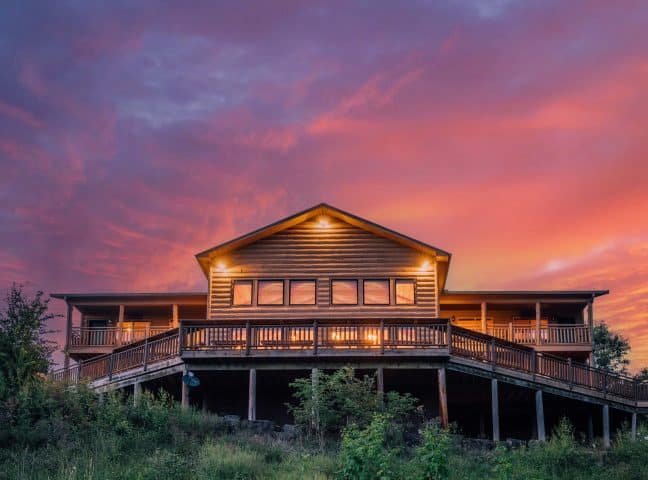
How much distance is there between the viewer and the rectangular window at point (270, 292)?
101 feet

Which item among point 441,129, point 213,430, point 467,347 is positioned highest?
point 441,129

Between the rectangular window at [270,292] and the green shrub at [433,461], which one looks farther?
the rectangular window at [270,292]

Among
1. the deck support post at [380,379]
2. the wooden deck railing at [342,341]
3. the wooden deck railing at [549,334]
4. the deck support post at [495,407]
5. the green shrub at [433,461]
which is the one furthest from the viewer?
the wooden deck railing at [549,334]

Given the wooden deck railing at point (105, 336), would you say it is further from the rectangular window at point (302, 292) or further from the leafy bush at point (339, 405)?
the leafy bush at point (339, 405)

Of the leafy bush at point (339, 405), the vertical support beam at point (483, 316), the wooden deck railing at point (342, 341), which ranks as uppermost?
the vertical support beam at point (483, 316)

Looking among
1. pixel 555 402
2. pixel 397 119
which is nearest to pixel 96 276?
pixel 397 119

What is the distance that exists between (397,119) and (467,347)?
12.9 metres

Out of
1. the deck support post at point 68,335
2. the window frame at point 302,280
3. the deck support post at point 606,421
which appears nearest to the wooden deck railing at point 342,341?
the deck support post at point 606,421

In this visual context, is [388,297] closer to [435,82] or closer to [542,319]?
[435,82]

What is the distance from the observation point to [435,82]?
1390 inches

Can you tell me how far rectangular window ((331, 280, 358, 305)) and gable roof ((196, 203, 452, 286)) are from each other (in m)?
2.06

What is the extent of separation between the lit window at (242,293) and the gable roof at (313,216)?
1.25m

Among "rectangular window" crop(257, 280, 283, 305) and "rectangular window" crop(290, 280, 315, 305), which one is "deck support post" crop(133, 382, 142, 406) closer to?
"rectangular window" crop(257, 280, 283, 305)

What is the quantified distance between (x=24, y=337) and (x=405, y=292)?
45.6ft
